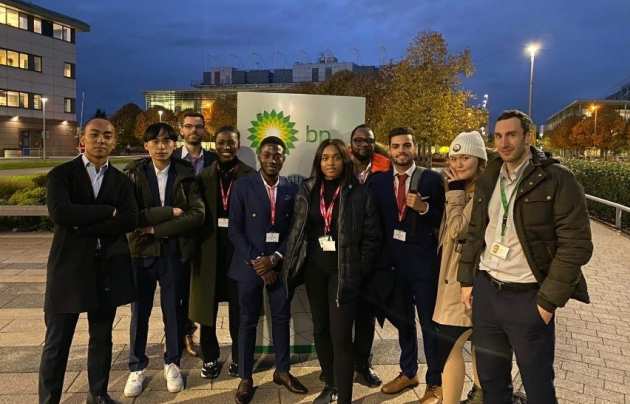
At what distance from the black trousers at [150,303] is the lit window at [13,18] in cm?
5719

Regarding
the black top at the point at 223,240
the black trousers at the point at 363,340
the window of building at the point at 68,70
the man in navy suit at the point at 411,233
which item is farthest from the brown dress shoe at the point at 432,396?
the window of building at the point at 68,70

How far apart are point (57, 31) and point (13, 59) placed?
21.3 ft

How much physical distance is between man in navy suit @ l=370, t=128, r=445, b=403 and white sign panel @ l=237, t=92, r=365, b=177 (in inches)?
39.1

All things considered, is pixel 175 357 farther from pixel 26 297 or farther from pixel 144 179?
pixel 26 297

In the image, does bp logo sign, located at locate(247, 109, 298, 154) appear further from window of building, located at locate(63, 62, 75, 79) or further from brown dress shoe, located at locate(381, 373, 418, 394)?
window of building, located at locate(63, 62, 75, 79)

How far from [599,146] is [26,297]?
77369mm

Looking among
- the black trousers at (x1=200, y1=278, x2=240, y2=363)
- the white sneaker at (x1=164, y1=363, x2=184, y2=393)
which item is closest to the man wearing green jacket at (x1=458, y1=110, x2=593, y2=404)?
the black trousers at (x1=200, y1=278, x2=240, y2=363)

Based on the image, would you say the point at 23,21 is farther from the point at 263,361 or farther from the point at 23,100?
the point at 263,361

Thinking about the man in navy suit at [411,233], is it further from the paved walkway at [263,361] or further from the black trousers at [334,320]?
the paved walkway at [263,361]

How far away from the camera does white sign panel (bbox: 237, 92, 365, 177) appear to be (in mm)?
4855

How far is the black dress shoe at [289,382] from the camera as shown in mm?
4117

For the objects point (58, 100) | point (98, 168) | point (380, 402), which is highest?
point (58, 100)

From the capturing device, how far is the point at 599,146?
69.9 metres

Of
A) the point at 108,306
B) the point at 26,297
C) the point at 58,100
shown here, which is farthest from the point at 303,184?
the point at 58,100
